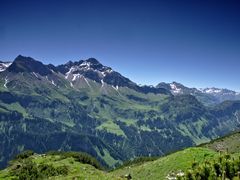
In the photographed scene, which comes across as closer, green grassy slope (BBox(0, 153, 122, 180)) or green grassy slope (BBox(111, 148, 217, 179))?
green grassy slope (BBox(111, 148, 217, 179))

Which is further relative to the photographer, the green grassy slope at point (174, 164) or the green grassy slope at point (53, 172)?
the green grassy slope at point (53, 172)

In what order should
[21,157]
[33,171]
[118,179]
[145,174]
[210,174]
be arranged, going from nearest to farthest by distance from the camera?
1. [210,174]
2. [118,179]
3. [145,174]
4. [33,171]
5. [21,157]

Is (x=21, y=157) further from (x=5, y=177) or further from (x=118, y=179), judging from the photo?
(x=118, y=179)

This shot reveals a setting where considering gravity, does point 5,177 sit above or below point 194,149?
below

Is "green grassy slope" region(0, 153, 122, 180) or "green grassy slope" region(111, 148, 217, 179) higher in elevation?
"green grassy slope" region(111, 148, 217, 179)

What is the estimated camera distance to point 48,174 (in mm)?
68750

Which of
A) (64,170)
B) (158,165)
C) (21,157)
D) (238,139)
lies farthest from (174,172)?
(238,139)

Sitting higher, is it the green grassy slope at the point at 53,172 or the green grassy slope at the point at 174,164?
the green grassy slope at the point at 174,164

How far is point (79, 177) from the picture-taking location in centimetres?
5956

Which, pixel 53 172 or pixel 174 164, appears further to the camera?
pixel 53 172

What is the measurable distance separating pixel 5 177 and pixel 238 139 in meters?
84.3

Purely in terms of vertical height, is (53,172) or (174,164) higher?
(174,164)

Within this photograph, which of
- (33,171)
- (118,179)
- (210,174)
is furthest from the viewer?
(33,171)

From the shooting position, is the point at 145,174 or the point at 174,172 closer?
the point at 174,172
